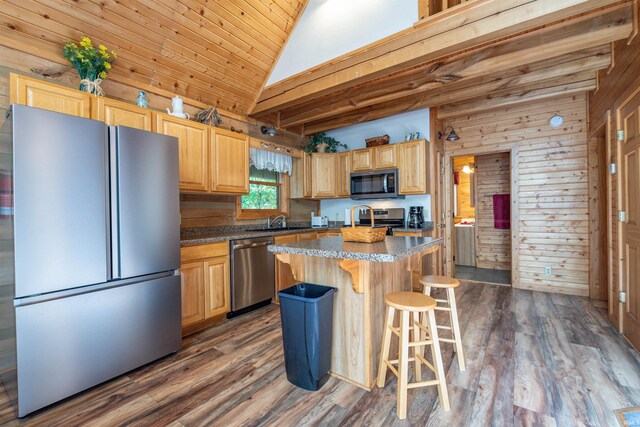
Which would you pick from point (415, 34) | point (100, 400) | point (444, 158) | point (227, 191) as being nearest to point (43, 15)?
point (227, 191)

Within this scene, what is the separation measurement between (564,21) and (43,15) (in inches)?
173

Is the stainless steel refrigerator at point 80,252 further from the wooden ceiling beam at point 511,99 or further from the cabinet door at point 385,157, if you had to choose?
the wooden ceiling beam at point 511,99

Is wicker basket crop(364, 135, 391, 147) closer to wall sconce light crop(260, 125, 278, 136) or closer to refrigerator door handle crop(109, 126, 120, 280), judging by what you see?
wall sconce light crop(260, 125, 278, 136)

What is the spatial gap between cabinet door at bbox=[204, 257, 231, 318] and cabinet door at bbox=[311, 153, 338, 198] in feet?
7.56

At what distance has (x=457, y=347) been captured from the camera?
81.0 inches

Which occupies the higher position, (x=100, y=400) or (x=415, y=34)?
(x=415, y=34)

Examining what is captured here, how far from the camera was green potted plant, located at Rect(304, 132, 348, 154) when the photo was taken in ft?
16.4

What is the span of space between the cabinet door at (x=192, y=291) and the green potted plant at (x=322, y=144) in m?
2.93

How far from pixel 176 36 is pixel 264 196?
7.49ft

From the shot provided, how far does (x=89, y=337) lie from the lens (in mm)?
1821

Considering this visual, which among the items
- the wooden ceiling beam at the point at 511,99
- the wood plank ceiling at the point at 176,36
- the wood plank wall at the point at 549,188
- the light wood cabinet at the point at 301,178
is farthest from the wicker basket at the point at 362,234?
the wood plank wall at the point at 549,188

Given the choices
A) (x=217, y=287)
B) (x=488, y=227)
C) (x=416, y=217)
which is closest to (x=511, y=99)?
(x=416, y=217)

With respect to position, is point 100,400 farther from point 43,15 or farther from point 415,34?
point 415,34

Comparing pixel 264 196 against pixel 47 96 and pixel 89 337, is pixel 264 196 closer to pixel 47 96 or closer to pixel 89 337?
pixel 47 96
